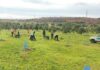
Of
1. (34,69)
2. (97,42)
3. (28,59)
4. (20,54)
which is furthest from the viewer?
(97,42)

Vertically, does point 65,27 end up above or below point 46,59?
below

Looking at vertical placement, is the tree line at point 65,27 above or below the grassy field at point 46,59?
below

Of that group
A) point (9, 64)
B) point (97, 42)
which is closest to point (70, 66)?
point (9, 64)

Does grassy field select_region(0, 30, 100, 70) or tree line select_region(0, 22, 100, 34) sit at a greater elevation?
grassy field select_region(0, 30, 100, 70)

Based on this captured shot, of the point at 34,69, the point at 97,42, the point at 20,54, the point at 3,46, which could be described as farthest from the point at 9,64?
the point at 97,42

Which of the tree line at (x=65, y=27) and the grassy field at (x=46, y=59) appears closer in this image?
the grassy field at (x=46, y=59)

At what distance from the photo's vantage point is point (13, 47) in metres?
38.5

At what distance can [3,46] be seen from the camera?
3897 centimetres

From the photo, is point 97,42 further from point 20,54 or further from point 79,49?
point 20,54

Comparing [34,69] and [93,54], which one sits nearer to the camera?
[34,69]

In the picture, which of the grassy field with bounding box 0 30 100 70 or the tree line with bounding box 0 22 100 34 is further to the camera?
the tree line with bounding box 0 22 100 34

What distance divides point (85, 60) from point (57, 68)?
16.4 feet

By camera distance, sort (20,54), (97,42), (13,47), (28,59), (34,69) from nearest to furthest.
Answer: (34,69) → (28,59) → (20,54) → (13,47) → (97,42)

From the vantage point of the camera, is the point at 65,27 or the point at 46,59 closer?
the point at 46,59
